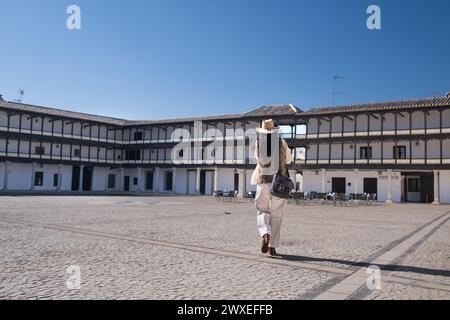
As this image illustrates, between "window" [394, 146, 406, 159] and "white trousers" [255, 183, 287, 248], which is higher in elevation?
"window" [394, 146, 406, 159]

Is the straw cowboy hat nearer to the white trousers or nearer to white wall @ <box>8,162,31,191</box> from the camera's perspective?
the white trousers

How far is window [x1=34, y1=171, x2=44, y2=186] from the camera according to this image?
146ft

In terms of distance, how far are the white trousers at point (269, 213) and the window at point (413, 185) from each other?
117 ft

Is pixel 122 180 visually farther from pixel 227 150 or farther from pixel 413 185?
pixel 413 185

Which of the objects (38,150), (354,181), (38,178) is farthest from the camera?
(38,178)

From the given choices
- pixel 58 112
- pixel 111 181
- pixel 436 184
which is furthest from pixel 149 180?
pixel 436 184

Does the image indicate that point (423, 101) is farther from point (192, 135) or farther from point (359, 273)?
point (359, 273)

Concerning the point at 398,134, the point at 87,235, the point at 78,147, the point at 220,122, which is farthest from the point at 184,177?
the point at 87,235

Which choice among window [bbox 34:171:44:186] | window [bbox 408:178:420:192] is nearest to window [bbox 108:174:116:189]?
window [bbox 34:171:44:186]

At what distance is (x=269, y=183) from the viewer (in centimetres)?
646

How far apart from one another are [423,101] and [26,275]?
120 ft

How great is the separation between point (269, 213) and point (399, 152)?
110ft

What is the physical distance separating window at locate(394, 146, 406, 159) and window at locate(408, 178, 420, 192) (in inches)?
127

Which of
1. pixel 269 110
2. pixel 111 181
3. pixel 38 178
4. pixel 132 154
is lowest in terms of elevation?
pixel 111 181
